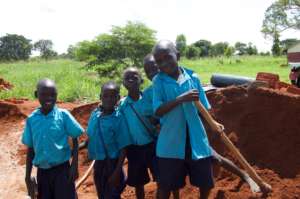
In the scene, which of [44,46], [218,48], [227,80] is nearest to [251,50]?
Answer: [218,48]

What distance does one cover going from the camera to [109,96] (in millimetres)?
3627

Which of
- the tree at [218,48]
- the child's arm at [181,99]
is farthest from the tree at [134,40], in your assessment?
the tree at [218,48]

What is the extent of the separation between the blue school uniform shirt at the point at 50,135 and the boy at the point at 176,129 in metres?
0.73

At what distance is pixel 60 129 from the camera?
347 cm

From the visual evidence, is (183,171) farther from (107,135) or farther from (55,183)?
(55,183)

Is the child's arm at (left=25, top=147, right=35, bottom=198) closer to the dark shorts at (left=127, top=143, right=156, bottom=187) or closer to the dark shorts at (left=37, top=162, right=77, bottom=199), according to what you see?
the dark shorts at (left=37, top=162, right=77, bottom=199)

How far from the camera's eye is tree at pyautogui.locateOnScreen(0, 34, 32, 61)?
57.3 m

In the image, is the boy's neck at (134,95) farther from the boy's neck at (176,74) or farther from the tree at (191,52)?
the tree at (191,52)

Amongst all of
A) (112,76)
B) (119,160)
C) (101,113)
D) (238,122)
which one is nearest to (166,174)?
(119,160)

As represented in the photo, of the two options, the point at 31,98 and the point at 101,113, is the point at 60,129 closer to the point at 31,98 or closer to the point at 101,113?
the point at 101,113

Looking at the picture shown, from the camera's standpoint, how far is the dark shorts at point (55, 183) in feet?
11.5

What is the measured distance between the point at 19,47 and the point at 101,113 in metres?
58.2

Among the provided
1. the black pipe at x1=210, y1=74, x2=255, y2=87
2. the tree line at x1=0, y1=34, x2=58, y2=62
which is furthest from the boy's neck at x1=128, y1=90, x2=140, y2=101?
the tree line at x1=0, y1=34, x2=58, y2=62

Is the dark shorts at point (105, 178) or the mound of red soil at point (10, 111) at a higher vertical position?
the dark shorts at point (105, 178)
